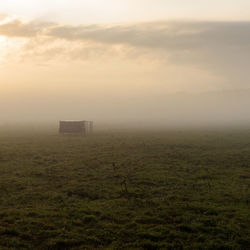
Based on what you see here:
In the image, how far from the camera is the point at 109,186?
1903 cm

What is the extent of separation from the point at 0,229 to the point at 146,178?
1161cm

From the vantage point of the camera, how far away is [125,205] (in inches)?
594

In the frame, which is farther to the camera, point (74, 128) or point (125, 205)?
point (74, 128)

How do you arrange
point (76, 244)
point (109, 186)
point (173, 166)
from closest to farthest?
point (76, 244)
point (109, 186)
point (173, 166)

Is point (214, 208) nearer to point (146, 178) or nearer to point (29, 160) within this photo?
point (146, 178)

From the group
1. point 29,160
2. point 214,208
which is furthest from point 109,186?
point 29,160

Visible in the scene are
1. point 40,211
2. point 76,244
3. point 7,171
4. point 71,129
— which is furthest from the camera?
point 71,129

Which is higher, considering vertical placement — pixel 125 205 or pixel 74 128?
pixel 74 128

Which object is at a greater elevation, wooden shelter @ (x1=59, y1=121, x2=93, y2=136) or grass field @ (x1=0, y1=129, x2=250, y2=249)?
wooden shelter @ (x1=59, y1=121, x2=93, y2=136)

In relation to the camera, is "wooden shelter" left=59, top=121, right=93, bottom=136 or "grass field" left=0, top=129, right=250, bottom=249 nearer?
"grass field" left=0, top=129, right=250, bottom=249

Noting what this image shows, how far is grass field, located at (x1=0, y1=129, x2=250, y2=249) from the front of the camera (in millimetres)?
11031

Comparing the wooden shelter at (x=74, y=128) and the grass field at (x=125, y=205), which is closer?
the grass field at (x=125, y=205)

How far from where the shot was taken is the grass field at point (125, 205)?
36.2 ft

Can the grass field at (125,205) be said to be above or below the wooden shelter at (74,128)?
below
